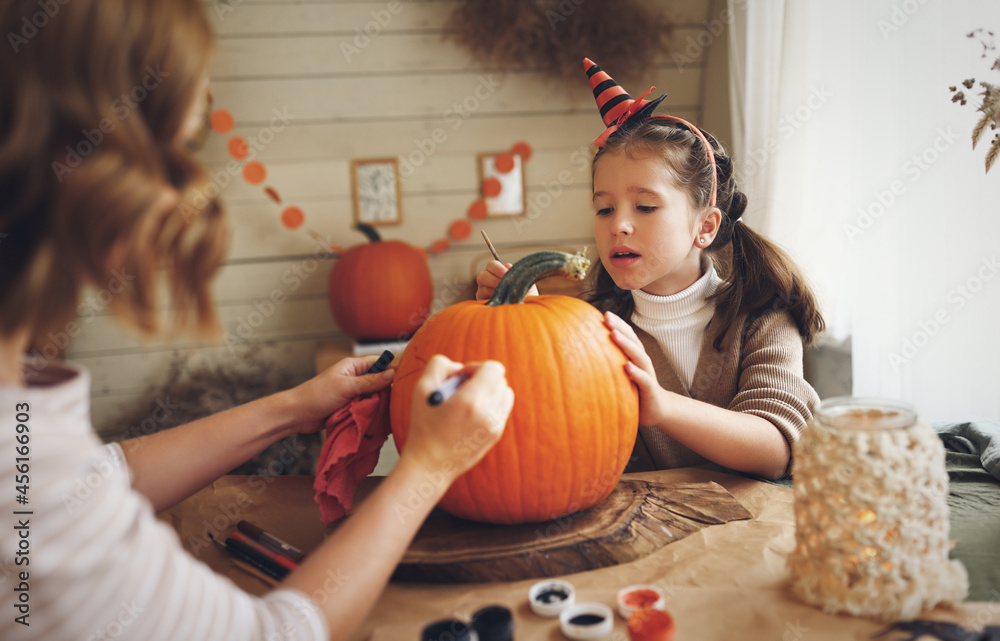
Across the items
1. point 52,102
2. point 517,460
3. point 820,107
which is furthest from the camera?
point 820,107

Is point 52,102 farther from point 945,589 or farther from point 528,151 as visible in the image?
point 528,151

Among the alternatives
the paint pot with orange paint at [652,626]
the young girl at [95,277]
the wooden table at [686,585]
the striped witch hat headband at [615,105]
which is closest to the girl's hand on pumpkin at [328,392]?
the wooden table at [686,585]

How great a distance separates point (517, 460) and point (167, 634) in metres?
0.42

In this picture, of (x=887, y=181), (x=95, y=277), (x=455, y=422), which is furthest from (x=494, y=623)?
(x=887, y=181)

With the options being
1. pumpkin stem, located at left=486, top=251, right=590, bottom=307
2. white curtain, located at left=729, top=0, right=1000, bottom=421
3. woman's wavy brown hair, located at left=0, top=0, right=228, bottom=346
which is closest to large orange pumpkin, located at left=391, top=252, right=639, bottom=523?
pumpkin stem, located at left=486, top=251, right=590, bottom=307

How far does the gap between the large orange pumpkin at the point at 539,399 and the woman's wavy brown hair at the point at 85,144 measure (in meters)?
0.39

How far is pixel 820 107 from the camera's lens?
2029mm

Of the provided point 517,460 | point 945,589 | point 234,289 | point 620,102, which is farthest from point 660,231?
point 234,289

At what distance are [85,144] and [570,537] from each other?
64cm

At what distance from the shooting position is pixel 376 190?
2.85m

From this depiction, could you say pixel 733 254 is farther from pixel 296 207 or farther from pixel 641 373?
pixel 296 207

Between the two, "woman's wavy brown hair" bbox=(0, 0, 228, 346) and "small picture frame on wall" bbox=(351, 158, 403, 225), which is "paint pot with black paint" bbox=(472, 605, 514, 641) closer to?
"woman's wavy brown hair" bbox=(0, 0, 228, 346)

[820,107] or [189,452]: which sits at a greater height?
[820,107]

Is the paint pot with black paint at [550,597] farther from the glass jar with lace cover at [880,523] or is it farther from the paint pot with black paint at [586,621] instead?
the glass jar with lace cover at [880,523]
